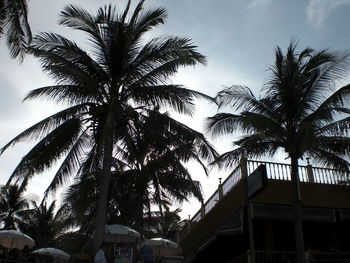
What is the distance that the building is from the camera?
14962 mm

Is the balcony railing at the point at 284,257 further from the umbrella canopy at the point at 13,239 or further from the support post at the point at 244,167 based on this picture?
the umbrella canopy at the point at 13,239

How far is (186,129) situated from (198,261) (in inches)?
505

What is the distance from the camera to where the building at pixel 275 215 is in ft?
49.1

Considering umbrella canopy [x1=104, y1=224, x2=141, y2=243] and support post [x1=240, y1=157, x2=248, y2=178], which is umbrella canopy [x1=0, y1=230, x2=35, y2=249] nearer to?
umbrella canopy [x1=104, y1=224, x2=141, y2=243]

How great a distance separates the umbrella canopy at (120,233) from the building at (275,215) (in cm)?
388

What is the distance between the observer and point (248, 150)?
14781 millimetres

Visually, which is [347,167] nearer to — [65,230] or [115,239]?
[115,239]

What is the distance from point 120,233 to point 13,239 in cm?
457

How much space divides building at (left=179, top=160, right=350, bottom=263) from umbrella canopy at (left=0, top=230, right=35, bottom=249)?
780 cm

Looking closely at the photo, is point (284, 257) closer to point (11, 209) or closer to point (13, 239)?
point (13, 239)

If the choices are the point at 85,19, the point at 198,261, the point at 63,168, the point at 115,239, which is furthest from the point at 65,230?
the point at 85,19

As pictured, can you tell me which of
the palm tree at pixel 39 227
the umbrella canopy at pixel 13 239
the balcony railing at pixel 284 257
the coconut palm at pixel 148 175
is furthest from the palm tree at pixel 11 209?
the balcony railing at pixel 284 257

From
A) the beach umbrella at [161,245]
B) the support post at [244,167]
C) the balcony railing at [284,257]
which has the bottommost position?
the balcony railing at [284,257]

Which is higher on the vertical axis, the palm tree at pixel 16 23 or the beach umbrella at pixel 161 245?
the palm tree at pixel 16 23
